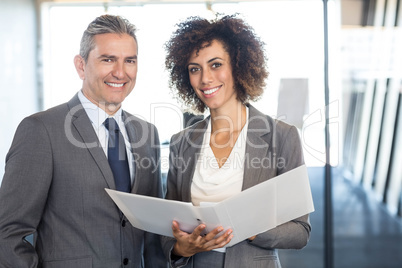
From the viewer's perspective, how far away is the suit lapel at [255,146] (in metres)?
1.64

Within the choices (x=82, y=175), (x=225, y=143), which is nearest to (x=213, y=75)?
(x=225, y=143)

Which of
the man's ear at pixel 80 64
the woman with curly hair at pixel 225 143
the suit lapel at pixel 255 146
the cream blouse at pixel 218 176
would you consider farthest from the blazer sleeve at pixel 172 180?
the man's ear at pixel 80 64

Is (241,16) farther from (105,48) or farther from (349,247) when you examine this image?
(349,247)

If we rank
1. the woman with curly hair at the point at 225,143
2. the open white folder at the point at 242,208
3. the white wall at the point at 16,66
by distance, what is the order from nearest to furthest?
the open white folder at the point at 242,208
the woman with curly hair at the point at 225,143
the white wall at the point at 16,66

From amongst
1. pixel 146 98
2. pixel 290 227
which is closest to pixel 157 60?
pixel 146 98

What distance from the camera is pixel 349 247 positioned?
3.99 meters

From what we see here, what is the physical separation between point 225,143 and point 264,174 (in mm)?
253

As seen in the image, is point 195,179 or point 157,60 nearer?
point 195,179

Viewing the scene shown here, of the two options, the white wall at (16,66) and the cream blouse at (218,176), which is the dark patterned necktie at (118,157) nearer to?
the cream blouse at (218,176)

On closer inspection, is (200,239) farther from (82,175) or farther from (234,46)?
(234,46)

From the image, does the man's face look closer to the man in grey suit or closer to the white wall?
the man in grey suit

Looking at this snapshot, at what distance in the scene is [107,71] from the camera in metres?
1.74

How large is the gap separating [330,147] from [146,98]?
1648mm

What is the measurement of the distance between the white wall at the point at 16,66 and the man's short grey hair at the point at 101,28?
137 cm
